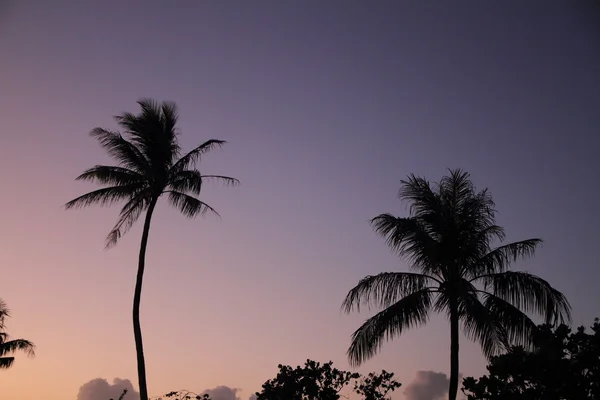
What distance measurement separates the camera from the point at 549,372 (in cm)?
1336

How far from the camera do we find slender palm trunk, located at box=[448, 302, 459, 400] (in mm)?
16609

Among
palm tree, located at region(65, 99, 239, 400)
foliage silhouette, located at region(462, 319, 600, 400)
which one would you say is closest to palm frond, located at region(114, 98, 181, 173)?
palm tree, located at region(65, 99, 239, 400)

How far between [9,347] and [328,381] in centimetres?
2393

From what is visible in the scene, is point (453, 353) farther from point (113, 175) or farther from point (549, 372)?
point (113, 175)

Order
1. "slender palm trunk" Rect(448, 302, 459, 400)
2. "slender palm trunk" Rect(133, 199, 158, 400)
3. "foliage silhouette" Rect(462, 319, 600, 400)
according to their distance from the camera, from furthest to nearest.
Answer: "slender palm trunk" Rect(133, 199, 158, 400) → "slender palm trunk" Rect(448, 302, 459, 400) → "foliage silhouette" Rect(462, 319, 600, 400)

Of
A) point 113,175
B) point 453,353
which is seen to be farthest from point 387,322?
point 113,175

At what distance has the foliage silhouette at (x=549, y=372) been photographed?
509 inches

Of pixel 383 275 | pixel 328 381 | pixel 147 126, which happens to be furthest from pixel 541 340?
pixel 147 126

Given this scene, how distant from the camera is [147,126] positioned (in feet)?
74.7

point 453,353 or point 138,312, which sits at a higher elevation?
point 138,312

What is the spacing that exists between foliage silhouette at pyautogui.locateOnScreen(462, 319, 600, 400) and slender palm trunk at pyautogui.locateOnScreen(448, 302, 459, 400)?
2.92 m

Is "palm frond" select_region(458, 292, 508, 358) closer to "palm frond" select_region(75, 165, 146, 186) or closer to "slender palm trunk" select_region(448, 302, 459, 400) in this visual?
"slender palm trunk" select_region(448, 302, 459, 400)

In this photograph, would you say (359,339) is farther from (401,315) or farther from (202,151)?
(202,151)

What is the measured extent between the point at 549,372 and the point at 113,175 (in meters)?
16.0
